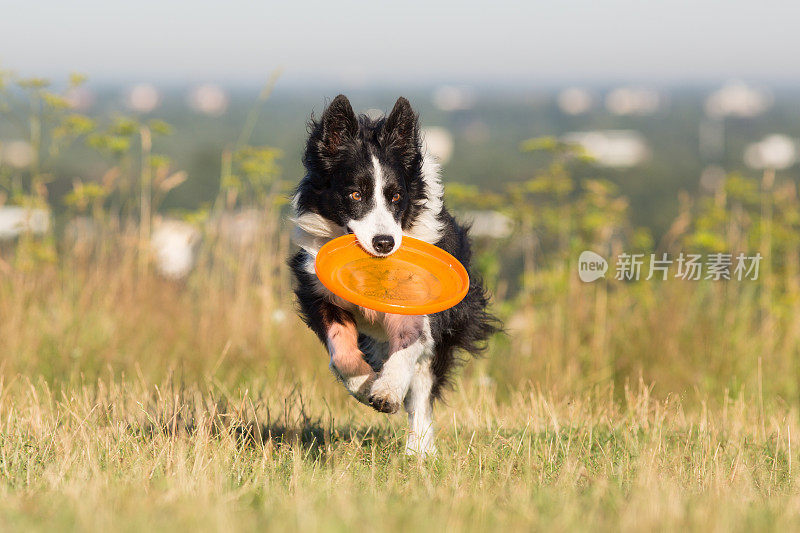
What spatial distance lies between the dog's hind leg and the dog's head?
0.94 metres

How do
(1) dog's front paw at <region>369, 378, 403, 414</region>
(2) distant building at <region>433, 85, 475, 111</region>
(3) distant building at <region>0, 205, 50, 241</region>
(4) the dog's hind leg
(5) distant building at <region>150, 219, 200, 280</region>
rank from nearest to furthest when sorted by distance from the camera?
(1) dog's front paw at <region>369, 378, 403, 414</region> → (4) the dog's hind leg → (3) distant building at <region>0, 205, 50, 241</region> → (5) distant building at <region>150, 219, 200, 280</region> → (2) distant building at <region>433, 85, 475, 111</region>

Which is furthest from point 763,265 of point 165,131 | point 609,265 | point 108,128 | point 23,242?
point 23,242

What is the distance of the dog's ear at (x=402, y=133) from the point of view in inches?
179

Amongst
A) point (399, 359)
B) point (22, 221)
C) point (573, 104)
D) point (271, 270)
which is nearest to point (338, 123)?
point (399, 359)

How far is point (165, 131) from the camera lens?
720cm

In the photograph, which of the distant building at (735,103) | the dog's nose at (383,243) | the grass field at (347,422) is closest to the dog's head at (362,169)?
the dog's nose at (383,243)

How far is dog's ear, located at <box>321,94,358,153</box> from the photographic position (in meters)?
4.50

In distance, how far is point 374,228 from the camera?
4.15m

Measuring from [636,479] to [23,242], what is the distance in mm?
5482

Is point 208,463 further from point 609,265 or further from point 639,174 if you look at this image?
point 639,174

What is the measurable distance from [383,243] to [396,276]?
1.43ft

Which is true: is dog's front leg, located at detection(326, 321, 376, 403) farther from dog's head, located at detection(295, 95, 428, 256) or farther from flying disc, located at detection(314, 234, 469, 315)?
dog's head, located at detection(295, 95, 428, 256)

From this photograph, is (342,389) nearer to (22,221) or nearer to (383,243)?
(383,243)

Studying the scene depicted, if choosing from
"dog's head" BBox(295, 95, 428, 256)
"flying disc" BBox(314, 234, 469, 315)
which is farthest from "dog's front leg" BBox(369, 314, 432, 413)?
"dog's head" BBox(295, 95, 428, 256)
